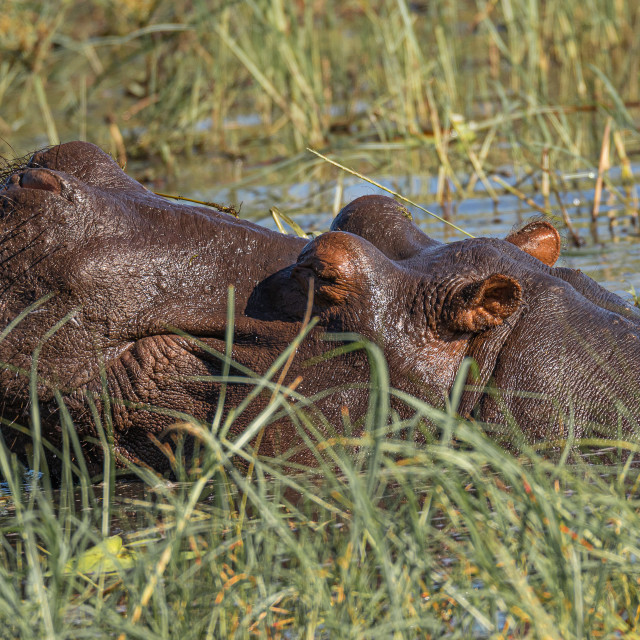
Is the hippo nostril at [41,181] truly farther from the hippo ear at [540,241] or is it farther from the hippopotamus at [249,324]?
the hippo ear at [540,241]

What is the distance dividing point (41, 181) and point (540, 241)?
1.32 m

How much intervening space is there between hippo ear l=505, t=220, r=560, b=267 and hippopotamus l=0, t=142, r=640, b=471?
252 millimetres

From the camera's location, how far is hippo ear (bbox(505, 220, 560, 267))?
3.20m

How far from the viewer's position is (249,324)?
2822mm

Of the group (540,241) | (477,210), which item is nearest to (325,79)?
(477,210)

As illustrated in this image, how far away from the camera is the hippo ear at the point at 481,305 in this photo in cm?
278

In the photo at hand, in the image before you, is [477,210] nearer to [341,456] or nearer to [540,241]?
[540,241]

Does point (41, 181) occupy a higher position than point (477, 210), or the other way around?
point (41, 181)

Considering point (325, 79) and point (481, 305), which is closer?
point (481, 305)

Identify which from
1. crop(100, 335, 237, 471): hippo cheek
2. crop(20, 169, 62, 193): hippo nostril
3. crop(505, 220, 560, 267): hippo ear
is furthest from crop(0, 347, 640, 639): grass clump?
crop(505, 220, 560, 267): hippo ear

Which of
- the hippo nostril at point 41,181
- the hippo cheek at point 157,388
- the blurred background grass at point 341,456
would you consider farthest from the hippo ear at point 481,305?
the hippo nostril at point 41,181

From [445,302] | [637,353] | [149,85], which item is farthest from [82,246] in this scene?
[149,85]

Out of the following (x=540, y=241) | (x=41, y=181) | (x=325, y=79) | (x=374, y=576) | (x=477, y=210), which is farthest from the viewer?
(x=325, y=79)

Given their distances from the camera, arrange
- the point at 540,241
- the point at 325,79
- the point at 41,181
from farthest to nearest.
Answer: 1. the point at 325,79
2. the point at 540,241
3. the point at 41,181
